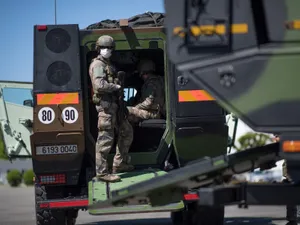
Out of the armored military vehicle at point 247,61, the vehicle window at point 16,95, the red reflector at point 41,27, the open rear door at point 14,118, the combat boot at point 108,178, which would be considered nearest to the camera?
the armored military vehicle at point 247,61

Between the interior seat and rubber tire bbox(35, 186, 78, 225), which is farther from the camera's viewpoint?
the interior seat

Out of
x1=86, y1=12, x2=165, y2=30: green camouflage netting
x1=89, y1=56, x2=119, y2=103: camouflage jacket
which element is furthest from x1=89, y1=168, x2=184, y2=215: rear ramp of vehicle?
x1=86, y1=12, x2=165, y2=30: green camouflage netting

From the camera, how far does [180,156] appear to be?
8789 millimetres

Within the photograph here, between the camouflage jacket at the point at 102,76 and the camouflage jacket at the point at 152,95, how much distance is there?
2.62 feet

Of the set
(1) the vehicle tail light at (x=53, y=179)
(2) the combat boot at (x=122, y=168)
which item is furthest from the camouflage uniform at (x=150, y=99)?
(1) the vehicle tail light at (x=53, y=179)

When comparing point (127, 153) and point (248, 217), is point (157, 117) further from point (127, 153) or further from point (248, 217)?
point (248, 217)

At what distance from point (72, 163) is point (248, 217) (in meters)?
4.97

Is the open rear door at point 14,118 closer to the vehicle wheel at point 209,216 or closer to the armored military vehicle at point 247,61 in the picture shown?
the vehicle wheel at point 209,216

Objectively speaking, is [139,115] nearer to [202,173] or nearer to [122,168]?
[122,168]

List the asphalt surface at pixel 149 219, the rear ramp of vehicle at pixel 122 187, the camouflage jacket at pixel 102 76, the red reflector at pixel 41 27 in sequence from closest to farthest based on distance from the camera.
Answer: the rear ramp of vehicle at pixel 122 187 → the camouflage jacket at pixel 102 76 → the red reflector at pixel 41 27 → the asphalt surface at pixel 149 219

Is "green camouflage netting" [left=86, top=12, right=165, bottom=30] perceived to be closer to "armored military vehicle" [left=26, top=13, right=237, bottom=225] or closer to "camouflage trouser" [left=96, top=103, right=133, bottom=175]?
"armored military vehicle" [left=26, top=13, right=237, bottom=225]

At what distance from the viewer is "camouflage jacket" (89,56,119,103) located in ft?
27.9

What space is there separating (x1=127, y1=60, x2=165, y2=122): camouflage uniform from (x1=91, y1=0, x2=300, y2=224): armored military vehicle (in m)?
4.62

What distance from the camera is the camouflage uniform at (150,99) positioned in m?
9.35
